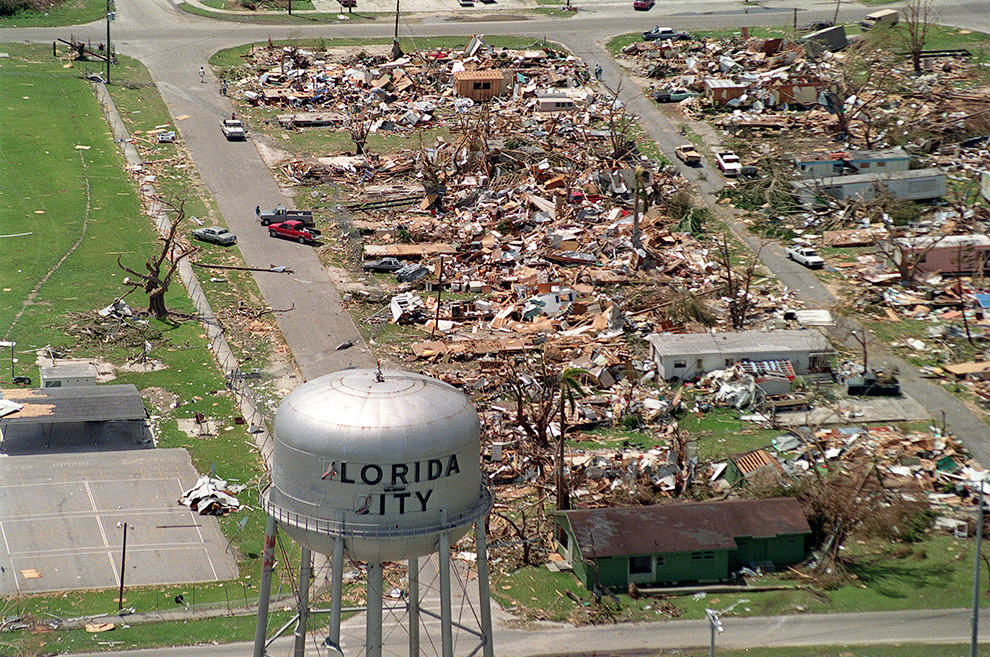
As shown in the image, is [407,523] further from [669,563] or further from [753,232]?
[753,232]

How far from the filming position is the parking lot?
156 ft

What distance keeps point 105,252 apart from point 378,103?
28.7m

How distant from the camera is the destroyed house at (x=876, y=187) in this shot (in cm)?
7894

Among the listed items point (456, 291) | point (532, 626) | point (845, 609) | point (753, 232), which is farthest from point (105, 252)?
point (845, 609)

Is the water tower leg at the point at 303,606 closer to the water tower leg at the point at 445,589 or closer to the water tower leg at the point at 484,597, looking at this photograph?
the water tower leg at the point at 445,589

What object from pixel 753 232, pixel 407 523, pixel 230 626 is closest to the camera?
pixel 407 523

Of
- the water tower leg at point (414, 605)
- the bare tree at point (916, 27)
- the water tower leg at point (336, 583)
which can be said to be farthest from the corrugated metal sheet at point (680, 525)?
the bare tree at point (916, 27)

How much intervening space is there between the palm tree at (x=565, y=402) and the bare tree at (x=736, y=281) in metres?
9.36

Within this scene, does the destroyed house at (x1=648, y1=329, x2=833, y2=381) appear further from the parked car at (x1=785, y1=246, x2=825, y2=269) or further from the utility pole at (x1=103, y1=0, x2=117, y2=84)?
the utility pole at (x1=103, y1=0, x2=117, y2=84)

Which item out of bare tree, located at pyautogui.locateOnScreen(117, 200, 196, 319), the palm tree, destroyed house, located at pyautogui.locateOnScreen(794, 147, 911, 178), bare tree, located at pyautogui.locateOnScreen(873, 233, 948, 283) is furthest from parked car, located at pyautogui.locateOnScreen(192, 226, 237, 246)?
bare tree, located at pyautogui.locateOnScreen(873, 233, 948, 283)

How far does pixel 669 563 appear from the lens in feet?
156

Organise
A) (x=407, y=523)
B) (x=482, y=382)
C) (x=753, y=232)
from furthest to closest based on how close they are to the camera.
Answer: (x=753, y=232)
(x=482, y=382)
(x=407, y=523)

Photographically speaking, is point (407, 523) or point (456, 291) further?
point (456, 291)

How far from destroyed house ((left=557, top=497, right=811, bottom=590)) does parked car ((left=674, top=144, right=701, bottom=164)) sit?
41391 millimetres
